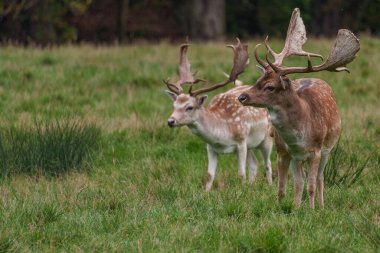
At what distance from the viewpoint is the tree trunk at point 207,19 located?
73.2 feet

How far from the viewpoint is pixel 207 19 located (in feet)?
73.4

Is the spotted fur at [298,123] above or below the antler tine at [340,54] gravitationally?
below

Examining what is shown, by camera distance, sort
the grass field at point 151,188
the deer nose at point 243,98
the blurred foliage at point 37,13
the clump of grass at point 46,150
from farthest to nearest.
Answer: the blurred foliage at point 37,13 → the clump of grass at point 46,150 → the deer nose at point 243,98 → the grass field at point 151,188

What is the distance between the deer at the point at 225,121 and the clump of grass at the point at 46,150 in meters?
0.95

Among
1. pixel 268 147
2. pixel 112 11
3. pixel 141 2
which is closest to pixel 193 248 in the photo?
pixel 268 147

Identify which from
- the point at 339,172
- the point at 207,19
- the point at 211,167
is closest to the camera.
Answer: the point at 339,172

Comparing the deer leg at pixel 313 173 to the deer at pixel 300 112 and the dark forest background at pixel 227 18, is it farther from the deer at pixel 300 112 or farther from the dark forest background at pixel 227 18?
the dark forest background at pixel 227 18

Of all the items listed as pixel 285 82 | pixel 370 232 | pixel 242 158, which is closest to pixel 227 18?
pixel 242 158

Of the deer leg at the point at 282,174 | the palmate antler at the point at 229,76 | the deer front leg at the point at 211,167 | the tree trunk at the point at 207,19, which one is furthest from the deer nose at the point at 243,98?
the tree trunk at the point at 207,19

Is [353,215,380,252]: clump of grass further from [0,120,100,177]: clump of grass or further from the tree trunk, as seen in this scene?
the tree trunk

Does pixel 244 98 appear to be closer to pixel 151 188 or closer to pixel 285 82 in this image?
pixel 285 82

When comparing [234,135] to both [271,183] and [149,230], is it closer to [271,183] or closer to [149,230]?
[271,183]

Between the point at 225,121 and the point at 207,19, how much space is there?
13404 mm

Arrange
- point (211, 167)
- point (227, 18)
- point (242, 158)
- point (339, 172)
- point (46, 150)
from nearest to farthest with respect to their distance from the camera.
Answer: point (339, 172) < point (46, 150) < point (211, 167) < point (242, 158) < point (227, 18)
